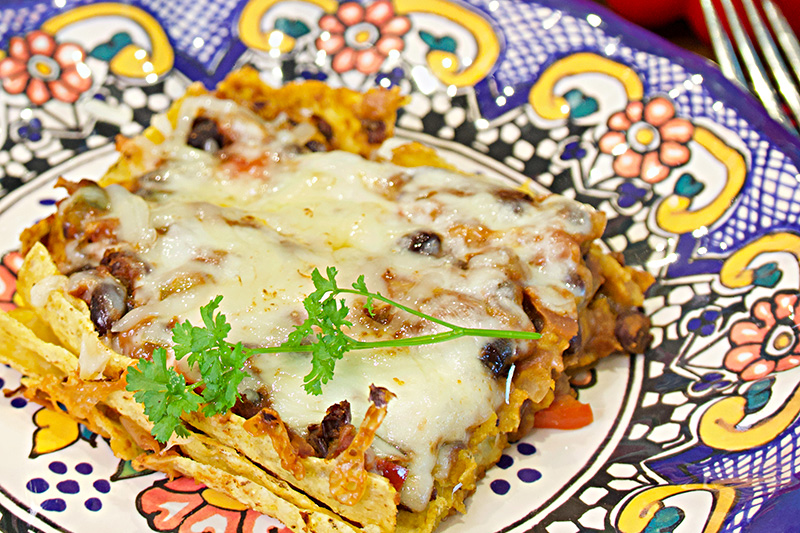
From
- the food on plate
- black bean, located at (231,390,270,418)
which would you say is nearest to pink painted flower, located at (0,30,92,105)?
the food on plate

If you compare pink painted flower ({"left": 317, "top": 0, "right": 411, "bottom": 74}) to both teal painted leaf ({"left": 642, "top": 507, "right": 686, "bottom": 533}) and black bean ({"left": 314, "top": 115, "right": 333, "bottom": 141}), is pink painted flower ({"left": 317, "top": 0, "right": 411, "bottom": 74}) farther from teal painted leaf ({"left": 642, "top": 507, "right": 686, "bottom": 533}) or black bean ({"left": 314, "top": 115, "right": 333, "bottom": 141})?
teal painted leaf ({"left": 642, "top": 507, "right": 686, "bottom": 533})

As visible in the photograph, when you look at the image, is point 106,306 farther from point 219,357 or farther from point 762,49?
point 762,49

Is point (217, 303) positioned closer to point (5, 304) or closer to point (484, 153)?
point (5, 304)

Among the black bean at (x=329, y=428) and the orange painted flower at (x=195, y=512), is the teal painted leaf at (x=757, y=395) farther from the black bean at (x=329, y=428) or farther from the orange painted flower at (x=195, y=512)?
the orange painted flower at (x=195, y=512)

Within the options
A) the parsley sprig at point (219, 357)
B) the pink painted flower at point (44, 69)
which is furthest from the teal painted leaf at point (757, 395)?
the pink painted flower at point (44, 69)

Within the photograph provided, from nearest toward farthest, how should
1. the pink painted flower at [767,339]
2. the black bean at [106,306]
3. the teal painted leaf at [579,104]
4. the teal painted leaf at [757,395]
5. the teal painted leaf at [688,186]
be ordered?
1. the black bean at [106,306]
2. the teal painted leaf at [757,395]
3. the pink painted flower at [767,339]
4. the teal painted leaf at [688,186]
5. the teal painted leaf at [579,104]

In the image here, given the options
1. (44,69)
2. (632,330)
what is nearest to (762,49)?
(632,330)

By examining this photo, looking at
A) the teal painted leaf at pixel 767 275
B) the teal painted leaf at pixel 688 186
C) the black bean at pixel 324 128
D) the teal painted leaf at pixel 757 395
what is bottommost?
the teal painted leaf at pixel 757 395

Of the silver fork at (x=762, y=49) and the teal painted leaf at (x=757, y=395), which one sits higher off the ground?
the silver fork at (x=762, y=49)
